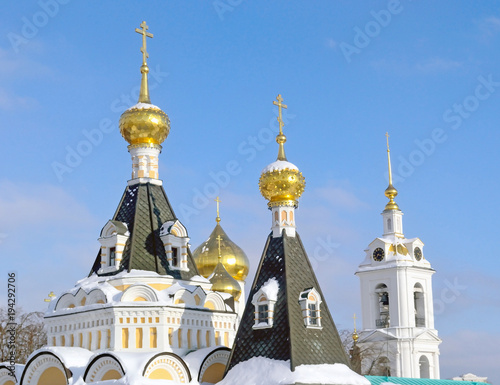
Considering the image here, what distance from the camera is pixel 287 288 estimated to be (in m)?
15.2

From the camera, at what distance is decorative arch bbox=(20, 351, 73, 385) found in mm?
16219

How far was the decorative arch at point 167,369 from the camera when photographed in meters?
14.9

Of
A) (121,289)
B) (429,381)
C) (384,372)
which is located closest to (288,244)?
(121,289)

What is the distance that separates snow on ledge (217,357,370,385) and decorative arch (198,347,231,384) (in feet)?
3.17

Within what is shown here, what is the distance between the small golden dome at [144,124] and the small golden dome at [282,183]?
319 cm

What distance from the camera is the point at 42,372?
16.4 meters

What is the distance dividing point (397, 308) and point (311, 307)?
1544 cm

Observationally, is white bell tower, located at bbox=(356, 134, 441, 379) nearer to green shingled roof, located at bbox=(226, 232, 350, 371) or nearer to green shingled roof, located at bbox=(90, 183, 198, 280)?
green shingled roof, located at bbox=(90, 183, 198, 280)

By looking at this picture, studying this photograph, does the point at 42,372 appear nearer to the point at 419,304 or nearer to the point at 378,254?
the point at 378,254

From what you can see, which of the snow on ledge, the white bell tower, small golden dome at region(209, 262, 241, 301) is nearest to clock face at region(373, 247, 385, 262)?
the white bell tower

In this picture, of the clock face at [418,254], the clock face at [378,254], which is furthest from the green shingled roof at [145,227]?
the clock face at [418,254]

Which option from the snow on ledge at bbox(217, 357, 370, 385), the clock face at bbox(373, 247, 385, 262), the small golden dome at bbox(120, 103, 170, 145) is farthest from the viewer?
the clock face at bbox(373, 247, 385, 262)

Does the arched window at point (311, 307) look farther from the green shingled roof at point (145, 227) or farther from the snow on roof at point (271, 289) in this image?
the green shingled roof at point (145, 227)

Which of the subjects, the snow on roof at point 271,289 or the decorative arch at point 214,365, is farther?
the decorative arch at point 214,365
